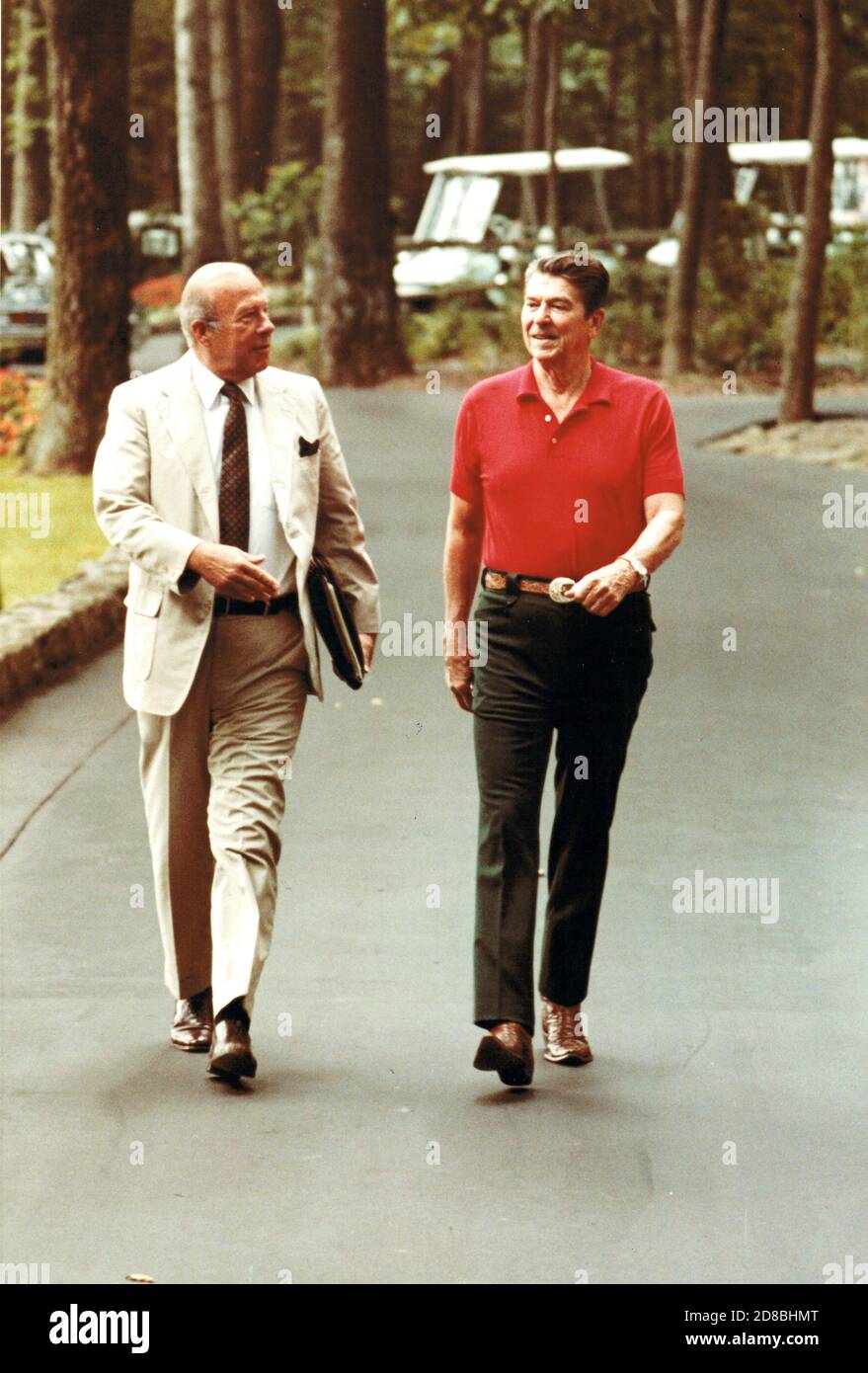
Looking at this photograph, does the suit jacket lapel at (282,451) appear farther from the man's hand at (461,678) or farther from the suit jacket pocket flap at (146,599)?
the man's hand at (461,678)

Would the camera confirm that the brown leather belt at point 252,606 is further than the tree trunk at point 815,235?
No

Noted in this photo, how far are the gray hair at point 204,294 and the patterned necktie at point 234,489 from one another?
0.26 metres

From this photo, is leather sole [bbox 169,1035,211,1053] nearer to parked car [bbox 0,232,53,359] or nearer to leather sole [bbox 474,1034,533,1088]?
leather sole [bbox 474,1034,533,1088]

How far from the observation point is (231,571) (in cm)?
586

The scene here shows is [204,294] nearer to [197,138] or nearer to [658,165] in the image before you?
[197,138]

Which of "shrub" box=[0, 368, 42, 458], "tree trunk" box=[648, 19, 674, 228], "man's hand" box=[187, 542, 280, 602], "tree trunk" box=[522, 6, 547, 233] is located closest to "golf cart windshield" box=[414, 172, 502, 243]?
"tree trunk" box=[522, 6, 547, 233]

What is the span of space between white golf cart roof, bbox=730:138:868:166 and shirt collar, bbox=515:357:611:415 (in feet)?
122

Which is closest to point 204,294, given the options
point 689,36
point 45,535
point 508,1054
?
point 508,1054

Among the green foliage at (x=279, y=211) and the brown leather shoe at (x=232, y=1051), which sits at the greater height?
the brown leather shoe at (x=232, y=1051)

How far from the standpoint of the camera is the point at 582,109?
64.6 metres

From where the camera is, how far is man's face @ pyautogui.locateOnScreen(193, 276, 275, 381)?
19.6ft

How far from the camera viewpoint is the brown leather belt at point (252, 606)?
614 centimetres

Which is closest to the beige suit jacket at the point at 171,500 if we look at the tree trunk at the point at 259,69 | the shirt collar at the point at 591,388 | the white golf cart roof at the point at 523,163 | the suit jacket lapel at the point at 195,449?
the suit jacket lapel at the point at 195,449
